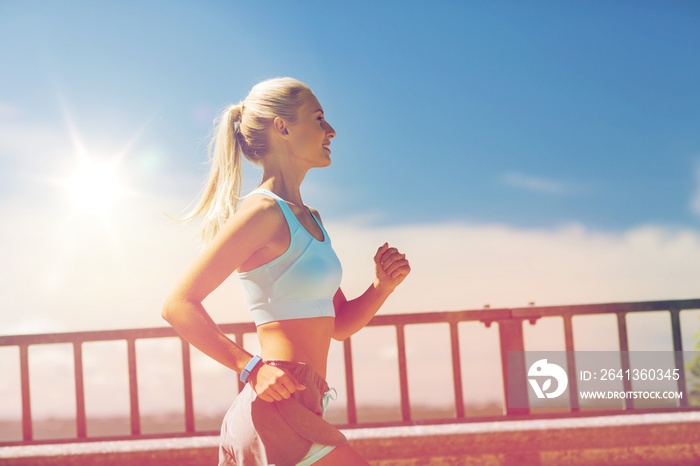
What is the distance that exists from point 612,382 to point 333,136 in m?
3.84

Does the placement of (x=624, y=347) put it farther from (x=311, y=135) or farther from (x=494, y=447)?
(x=311, y=135)

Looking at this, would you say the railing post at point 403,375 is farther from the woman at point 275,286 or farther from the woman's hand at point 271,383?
the woman's hand at point 271,383

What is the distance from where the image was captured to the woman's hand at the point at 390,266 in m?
1.85

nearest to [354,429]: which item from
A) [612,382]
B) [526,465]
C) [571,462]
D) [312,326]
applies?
[526,465]

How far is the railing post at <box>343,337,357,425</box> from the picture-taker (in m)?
4.54

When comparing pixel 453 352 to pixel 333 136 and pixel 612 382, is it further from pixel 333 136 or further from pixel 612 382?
pixel 333 136

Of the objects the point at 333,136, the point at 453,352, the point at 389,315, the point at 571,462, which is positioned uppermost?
the point at 333,136

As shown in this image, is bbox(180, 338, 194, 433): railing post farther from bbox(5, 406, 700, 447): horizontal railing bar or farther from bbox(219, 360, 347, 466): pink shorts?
bbox(219, 360, 347, 466): pink shorts

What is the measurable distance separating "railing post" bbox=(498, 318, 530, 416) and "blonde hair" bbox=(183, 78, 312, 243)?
3.33 meters

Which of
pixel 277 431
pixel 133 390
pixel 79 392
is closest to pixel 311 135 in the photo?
pixel 277 431

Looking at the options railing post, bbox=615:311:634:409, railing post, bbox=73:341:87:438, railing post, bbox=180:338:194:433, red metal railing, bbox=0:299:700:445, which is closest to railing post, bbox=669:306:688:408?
red metal railing, bbox=0:299:700:445

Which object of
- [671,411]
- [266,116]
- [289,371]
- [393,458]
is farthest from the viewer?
[671,411]

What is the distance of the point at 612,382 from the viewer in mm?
4711

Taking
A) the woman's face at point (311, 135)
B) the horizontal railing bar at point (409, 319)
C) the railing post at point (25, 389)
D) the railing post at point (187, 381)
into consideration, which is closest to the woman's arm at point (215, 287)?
the woman's face at point (311, 135)
